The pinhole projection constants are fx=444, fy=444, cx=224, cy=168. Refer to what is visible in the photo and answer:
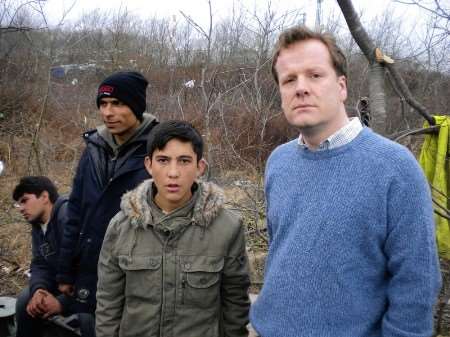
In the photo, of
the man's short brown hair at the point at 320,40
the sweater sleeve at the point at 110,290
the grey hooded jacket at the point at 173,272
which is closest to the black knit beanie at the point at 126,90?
the grey hooded jacket at the point at 173,272

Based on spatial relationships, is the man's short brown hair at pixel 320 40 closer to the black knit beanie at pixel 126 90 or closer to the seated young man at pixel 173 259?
the seated young man at pixel 173 259

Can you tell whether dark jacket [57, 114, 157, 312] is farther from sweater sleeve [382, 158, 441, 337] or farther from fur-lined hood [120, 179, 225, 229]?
sweater sleeve [382, 158, 441, 337]

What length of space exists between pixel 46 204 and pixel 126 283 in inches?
52.9

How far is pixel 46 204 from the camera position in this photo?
295cm

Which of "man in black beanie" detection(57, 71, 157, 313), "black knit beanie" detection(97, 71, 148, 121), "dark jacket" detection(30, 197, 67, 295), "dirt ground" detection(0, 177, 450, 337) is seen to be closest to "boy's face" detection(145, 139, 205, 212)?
"man in black beanie" detection(57, 71, 157, 313)

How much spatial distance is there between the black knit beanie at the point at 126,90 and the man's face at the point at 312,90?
44.9 inches

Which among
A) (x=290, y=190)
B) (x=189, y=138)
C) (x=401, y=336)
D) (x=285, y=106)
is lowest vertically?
(x=401, y=336)

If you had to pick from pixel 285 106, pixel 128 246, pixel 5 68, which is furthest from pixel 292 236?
pixel 5 68

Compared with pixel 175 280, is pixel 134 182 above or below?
above

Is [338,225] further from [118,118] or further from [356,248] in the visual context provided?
[118,118]

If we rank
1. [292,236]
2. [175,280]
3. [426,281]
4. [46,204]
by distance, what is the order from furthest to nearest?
1. [46,204]
2. [175,280]
3. [292,236]
4. [426,281]

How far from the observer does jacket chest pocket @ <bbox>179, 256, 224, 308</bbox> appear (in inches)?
72.0

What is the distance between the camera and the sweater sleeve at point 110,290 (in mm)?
1882

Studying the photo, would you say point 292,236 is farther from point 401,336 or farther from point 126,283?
point 126,283
